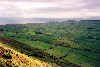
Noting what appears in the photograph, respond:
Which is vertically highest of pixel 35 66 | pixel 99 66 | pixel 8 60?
pixel 8 60

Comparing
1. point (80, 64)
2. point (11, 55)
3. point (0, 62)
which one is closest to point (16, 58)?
point (11, 55)

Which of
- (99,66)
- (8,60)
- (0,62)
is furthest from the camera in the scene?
(99,66)

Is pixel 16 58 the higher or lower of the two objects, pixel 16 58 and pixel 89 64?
the higher

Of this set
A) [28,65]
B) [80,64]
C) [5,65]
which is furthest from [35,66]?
[80,64]

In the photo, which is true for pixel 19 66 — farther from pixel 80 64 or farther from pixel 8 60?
pixel 80 64

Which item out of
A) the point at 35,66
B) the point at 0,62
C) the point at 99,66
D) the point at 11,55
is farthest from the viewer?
the point at 99,66

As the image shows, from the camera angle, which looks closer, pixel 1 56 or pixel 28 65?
pixel 1 56

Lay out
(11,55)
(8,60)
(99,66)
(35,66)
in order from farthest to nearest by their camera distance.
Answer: (99,66)
(35,66)
(11,55)
(8,60)

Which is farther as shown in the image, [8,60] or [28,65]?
[28,65]

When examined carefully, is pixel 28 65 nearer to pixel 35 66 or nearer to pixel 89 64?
pixel 35 66
